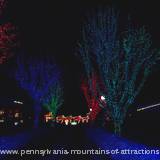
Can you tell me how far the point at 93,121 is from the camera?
47.1 metres

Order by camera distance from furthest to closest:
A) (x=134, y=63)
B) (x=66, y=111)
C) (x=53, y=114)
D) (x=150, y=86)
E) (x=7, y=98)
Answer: (x=66, y=111) → (x=53, y=114) → (x=7, y=98) → (x=150, y=86) → (x=134, y=63)

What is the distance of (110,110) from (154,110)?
1851 centimetres

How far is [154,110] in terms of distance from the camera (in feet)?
120

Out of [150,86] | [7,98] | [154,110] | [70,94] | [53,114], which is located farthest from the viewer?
[70,94]

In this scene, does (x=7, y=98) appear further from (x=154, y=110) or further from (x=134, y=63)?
(x=134, y=63)

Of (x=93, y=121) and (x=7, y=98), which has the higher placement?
(x=7, y=98)

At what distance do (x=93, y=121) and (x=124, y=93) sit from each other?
94.7 ft

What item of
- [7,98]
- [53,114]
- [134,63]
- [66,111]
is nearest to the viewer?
[134,63]

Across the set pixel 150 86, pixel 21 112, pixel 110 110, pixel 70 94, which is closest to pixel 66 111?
pixel 70 94

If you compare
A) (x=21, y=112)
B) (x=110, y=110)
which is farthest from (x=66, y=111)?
(x=110, y=110)

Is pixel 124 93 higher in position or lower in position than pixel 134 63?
lower

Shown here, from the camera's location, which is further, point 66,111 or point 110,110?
point 66,111

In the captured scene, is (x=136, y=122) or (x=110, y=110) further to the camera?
(x=136, y=122)

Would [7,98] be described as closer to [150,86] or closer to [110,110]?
[150,86]
